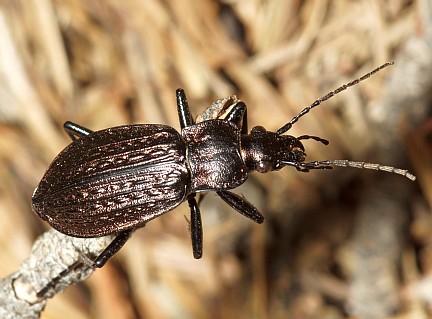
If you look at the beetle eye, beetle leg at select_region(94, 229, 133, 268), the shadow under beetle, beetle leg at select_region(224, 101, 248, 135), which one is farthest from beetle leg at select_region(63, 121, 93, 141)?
the beetle eye

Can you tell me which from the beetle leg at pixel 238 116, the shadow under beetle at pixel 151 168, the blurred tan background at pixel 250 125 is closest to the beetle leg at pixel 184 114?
the shadow under beetle at pixel 151 168

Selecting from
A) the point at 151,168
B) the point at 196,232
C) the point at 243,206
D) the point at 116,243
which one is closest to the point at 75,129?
the point at 151,168

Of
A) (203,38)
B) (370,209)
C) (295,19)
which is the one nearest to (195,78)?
(203,38)

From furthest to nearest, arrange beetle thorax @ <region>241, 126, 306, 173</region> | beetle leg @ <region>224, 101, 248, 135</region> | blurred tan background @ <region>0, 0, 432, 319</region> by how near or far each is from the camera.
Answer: blurred tan background @ <region>0, 0, 432, 319</region>
beetle thorax @ <region>241, 126, 306, 173</region>
beetle leg @ <region>224, 101, 248, 135</region>

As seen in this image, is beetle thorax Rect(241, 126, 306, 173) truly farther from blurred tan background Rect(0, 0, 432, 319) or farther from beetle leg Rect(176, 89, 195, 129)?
blurred tan background Rect(0, 0, 432, 319)

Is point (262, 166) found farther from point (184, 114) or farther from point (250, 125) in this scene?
point (250, 125)

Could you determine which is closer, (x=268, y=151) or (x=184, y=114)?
(x=268, y=151)

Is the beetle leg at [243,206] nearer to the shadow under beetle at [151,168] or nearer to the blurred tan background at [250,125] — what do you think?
the shadow under beetle at [151,168]
